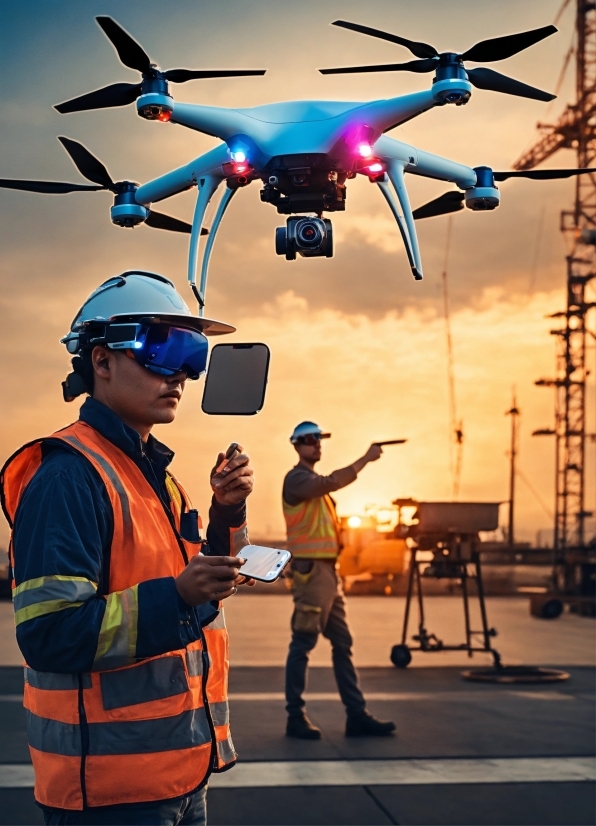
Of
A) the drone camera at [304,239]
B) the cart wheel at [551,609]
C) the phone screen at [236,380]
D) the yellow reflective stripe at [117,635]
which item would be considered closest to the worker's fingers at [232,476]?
the phone screen at [236,380]

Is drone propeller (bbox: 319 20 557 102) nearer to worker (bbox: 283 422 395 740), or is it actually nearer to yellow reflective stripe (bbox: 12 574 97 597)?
yellow reflective stripe (bbox: 12 574 97 597)

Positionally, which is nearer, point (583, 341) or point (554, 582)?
point (554, 582)

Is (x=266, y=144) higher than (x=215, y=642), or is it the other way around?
(x=266, y=144)

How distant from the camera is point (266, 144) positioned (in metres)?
3.95

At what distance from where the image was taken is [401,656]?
11016mm

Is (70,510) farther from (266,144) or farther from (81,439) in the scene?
(266,144)

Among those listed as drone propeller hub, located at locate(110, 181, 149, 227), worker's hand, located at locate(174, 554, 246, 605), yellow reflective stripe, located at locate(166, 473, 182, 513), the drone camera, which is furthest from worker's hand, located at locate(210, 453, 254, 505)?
drone propeller hub, located at locate(110, 181, 149, 227)

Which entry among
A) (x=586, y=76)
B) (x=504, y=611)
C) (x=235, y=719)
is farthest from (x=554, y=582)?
(x=235, y=719)

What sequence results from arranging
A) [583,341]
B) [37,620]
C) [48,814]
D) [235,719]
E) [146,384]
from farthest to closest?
[583,341] < [235,719] < [146,384] < [48,814] < [37,620]

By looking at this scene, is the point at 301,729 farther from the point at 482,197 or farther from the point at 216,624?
the point at 216,624

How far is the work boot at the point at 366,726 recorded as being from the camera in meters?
7.30

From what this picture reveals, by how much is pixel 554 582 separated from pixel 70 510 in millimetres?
27768

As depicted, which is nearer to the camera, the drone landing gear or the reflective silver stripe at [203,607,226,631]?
the reflective silver stripe at [203,607,226,631]

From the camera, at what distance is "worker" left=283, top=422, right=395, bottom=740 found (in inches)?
288
